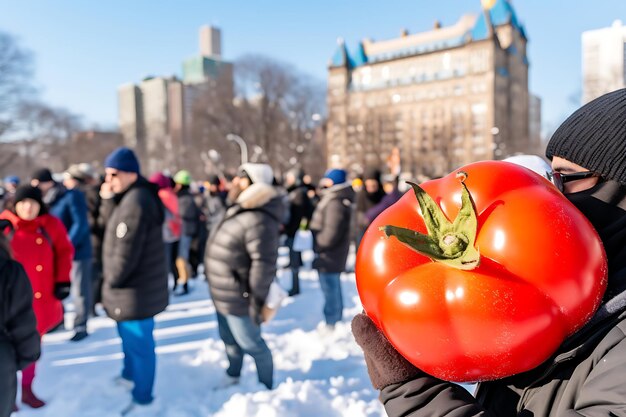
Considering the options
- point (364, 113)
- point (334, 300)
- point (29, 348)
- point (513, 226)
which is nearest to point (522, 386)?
point (513, 226)

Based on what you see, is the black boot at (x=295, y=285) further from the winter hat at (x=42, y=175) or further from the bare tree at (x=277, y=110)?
the bare tree at (x=277, y=110)

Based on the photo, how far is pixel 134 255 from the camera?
3.98 metres

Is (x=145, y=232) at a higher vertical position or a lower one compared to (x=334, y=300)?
higher

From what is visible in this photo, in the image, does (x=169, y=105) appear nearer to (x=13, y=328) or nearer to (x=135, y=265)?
(x=135, y=265)

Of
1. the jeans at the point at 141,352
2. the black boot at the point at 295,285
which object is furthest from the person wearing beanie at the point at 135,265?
the black boot at the point at 295,285

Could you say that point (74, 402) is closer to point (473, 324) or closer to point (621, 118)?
point (473, 324)

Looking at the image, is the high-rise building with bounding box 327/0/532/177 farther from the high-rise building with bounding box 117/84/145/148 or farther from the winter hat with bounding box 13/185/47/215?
the winter hat with bounding box 13/185/47/215

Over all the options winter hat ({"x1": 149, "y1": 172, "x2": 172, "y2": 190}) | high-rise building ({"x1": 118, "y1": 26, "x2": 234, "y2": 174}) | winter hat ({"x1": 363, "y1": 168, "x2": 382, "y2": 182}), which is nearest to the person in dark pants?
winter hat ({"x1": 363, "y1": 168, "x2": 382, "y2": 182})

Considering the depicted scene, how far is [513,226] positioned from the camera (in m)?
0.98

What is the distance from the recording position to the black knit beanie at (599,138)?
1099mm

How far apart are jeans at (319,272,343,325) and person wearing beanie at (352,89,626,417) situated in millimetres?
4986

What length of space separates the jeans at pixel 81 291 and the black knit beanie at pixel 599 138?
603 cm

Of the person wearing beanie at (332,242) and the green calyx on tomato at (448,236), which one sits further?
the person wearing beanie at (332,242)

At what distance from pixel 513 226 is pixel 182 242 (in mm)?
8091
